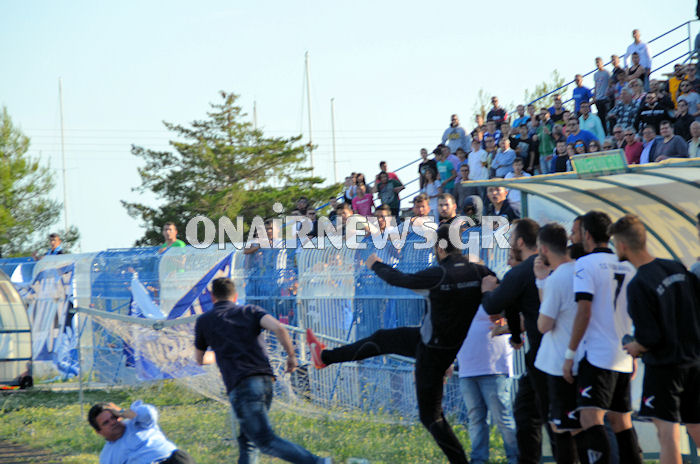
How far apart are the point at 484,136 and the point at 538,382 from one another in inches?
476

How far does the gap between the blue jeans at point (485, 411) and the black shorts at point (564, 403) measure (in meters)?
1.61

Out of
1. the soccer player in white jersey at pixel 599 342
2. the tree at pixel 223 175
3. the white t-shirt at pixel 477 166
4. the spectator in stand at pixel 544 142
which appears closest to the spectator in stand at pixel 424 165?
the white t-shirt at pixel 477 166

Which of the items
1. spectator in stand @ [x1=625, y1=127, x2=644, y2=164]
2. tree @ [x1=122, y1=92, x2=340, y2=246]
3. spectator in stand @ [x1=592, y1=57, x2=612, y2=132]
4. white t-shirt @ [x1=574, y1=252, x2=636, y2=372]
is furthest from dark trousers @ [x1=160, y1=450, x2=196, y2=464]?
tree @ [x1=122, y1=92, x2=340, y2=246]

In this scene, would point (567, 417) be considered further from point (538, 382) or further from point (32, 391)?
point (32, 391)

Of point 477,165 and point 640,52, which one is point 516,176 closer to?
point 477,165

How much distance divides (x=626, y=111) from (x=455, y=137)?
4.72m

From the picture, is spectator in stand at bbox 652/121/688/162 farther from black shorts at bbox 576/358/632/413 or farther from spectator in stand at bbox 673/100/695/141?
black shorts at bbox 576/358/632/413

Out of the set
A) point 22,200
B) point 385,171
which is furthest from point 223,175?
point 385,171

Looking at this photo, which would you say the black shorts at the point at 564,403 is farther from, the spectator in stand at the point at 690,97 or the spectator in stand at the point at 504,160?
the spectator in stand at the point at 504,160

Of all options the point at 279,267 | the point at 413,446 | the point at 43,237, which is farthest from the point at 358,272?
the point at 43,237

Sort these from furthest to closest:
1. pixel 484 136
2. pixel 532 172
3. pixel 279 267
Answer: pixel 484 136 → pixel 532 172 → pixel 279 267

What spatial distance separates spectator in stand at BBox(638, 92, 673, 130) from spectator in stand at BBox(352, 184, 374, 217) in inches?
222

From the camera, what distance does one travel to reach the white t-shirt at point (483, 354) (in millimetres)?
7980

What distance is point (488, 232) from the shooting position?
9281 mm
